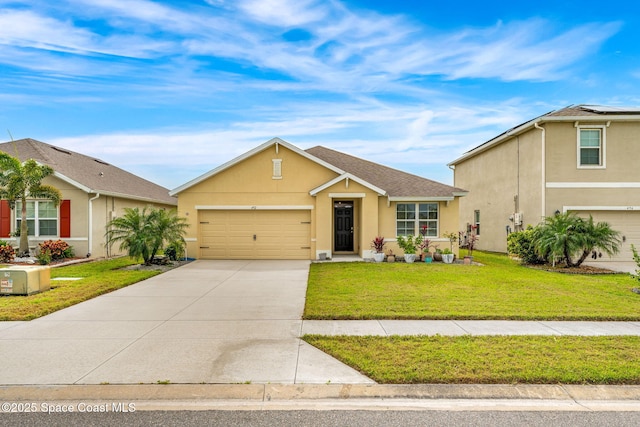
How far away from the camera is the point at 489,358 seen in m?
4.78

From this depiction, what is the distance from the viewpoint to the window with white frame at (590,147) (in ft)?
51.3

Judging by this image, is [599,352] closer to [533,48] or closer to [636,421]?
[636,421]

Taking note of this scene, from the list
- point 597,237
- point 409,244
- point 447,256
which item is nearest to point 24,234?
point 409,244

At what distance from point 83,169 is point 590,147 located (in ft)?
75.1

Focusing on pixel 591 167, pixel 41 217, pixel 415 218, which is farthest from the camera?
pixel 415 218

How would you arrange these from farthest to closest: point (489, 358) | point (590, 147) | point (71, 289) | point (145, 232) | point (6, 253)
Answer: point (590, 147), point (6, 253), point (145, 232), point (71, 289), point (489, 358)

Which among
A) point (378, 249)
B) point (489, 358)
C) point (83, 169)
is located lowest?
point (489, 358)

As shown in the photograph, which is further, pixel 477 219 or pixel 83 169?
pixel 477 219

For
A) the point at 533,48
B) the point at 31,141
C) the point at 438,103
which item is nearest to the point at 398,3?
the point at 533,48

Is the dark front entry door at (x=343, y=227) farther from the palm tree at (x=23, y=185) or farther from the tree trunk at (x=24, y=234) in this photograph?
the tree trunk at (x=24, y=234)

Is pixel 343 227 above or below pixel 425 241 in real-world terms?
above

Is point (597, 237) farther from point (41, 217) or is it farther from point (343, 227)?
point (41, 217)

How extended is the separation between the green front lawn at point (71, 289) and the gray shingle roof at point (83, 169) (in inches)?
180

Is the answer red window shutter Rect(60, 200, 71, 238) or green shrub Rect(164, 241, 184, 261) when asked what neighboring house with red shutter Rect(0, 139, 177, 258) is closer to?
red window shutter Rect(60, 200, 71, 238)
